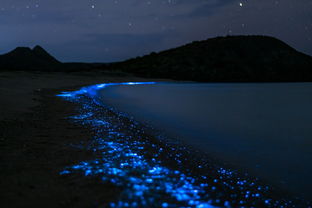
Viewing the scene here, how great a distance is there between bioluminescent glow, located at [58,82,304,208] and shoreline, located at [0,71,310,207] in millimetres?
34

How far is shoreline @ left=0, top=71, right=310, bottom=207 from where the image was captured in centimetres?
281

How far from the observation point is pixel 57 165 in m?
3.76

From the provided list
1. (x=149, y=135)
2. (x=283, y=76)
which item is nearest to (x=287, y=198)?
(x=149, y=135)

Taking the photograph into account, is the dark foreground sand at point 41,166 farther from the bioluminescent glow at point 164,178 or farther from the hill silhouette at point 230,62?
the hill silhouette at point 230,62

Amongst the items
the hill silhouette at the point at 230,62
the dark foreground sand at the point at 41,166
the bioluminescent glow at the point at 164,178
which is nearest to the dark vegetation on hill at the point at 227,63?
the hill silhouette at the point at 230,62

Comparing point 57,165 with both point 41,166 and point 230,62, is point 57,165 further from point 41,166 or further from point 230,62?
point 230,62

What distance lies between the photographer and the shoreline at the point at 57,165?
2.81m

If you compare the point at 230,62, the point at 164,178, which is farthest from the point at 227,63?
the point at 164,178

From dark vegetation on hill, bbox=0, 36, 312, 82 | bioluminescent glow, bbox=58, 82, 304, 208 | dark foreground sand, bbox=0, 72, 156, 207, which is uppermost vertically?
dark vegetation on hill, bbox=0, 36, 312, 82

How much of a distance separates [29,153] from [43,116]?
359cm

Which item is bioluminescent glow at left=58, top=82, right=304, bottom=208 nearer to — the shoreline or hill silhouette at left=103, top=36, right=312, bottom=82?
the shoreline

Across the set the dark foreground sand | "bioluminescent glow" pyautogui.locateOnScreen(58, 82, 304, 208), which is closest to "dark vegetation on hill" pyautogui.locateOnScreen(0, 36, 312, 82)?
the dark foreground sand

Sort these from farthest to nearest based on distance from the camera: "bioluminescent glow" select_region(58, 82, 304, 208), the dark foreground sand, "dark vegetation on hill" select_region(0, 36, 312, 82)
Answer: "dark vegetation on hill" select_region(0, 36, 312, 82)
"bioluminescent glow" select_region(58, 82, 304, 208)
the dark foreground sand

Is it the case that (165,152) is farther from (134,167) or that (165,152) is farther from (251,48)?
(251,48)
